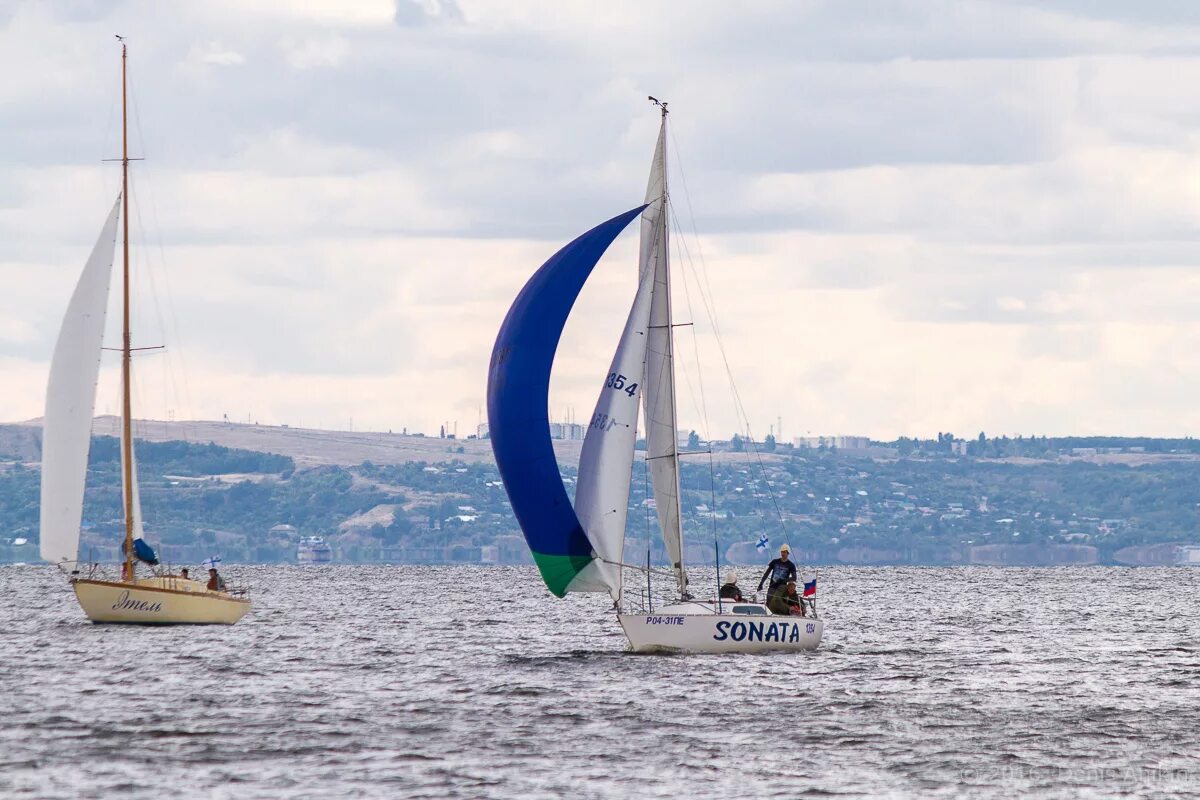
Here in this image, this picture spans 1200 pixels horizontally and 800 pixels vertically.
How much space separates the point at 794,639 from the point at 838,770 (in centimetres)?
1608

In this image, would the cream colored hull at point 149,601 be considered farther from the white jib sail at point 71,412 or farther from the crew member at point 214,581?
the white jib sail at point 71,412

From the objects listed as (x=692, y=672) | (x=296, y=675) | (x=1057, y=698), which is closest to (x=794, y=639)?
(x=692, y=672)

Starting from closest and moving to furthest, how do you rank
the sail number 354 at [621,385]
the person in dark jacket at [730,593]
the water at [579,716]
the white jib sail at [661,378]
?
the water at [579,716] < the sail number 354 at [621,385] < the white jib sail at [661,378] < the person in dark jacket at [730,593]

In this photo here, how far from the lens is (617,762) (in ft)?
100

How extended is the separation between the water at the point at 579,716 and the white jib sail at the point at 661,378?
3.04 metres

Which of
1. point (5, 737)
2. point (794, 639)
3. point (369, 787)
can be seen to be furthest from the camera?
point (794, 639)

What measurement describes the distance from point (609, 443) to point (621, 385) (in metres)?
1.18

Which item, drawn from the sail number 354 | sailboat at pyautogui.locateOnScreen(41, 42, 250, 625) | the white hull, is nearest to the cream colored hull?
sailboat at pyautogui.locateOnScreen(41, 42, 250, 625)

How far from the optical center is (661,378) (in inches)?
1731

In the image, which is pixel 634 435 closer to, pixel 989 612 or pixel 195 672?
pixel 195 672

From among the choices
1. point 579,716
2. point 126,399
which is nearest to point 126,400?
point 126,399

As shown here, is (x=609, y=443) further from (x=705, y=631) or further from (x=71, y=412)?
(x=71, y=412)

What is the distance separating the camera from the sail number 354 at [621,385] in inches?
1708

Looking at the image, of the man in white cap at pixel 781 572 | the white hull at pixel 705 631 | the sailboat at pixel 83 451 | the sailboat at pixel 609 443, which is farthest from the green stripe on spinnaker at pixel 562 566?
the sailboat at pixel 83 451
